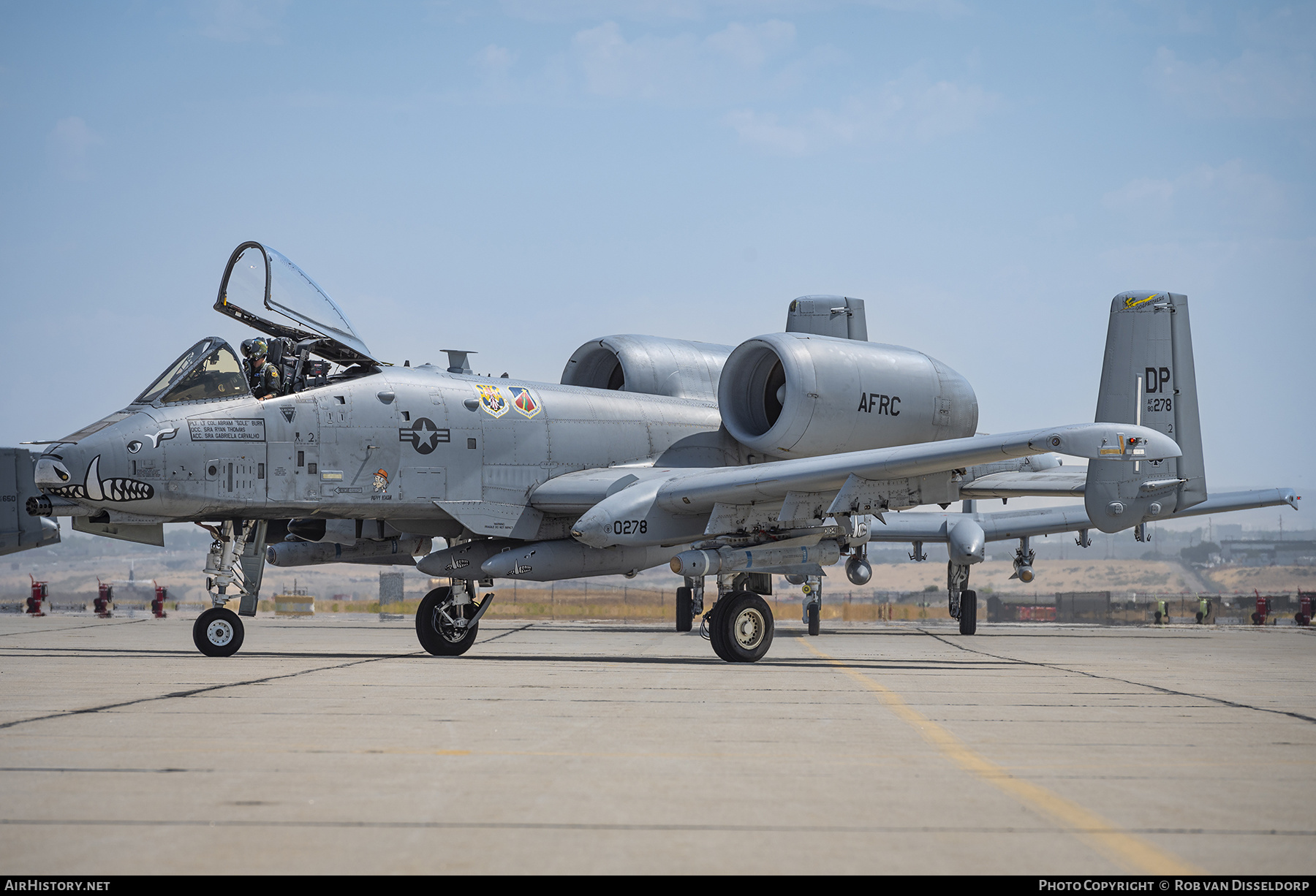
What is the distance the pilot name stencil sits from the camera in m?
12.3

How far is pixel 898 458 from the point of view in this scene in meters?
11.3

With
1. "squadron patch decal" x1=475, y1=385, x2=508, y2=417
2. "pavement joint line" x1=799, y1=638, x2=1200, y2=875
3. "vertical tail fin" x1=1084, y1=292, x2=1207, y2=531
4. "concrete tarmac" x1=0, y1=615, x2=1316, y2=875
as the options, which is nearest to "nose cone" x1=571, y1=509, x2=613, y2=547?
"concrete tarmac" x1=0, y1=615, x2=1316, y2=875

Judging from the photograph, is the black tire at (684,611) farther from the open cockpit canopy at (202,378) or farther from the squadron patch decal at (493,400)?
the open cockpit canopy at (202,378)

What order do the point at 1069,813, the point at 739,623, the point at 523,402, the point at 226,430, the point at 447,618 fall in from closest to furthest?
the point at 1069,813, the point at 226,430, the point at 739,623, the point at 447,618, the point at 523,402

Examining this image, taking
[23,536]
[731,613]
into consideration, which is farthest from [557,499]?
[23,536]

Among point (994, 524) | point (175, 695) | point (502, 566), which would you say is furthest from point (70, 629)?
point (994, 524)

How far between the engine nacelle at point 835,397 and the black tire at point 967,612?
421 inches

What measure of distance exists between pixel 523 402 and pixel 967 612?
14.5 m

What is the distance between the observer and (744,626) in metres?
12.9

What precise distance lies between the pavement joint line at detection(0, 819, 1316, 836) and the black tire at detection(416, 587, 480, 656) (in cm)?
975

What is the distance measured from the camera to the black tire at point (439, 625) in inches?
549

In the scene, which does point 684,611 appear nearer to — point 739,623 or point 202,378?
point 739,623

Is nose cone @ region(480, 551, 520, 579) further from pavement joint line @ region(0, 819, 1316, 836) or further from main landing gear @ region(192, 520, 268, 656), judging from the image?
pavement joint line @ region(0, 819, 1316, 836)
